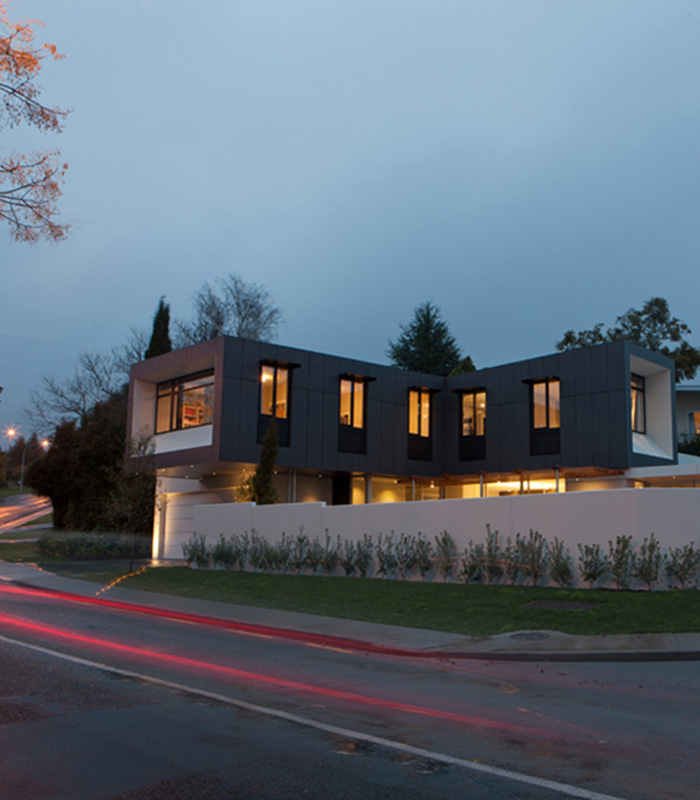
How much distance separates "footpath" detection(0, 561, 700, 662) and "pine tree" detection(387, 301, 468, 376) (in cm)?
4711

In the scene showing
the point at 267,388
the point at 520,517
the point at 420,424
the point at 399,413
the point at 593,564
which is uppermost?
the point at 267,388

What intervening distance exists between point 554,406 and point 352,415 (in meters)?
8.10

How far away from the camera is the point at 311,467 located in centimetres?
3148

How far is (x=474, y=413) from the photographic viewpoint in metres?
34.7

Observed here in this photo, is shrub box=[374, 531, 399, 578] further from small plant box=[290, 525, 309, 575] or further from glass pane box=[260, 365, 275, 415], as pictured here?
glass pane box=[260, 365, 275, 415]

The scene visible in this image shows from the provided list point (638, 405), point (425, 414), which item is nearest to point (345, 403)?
point (425, 414)

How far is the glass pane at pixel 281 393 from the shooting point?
30.9 m

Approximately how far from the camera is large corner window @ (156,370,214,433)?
3127 centimetres

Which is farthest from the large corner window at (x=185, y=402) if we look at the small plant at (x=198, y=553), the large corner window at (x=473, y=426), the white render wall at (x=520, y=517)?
the large corner window at (x=473, y=426)

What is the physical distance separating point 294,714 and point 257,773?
186 centimetres

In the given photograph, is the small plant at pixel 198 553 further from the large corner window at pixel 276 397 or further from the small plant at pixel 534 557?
the small plant at pixel 534 557

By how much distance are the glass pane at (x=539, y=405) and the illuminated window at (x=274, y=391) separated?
32.6ft

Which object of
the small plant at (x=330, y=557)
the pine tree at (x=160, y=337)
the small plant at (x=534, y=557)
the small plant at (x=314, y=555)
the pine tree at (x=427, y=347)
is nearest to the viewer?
the small plant at (x=534, y=557)

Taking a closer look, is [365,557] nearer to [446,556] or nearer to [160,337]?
[446,556]
